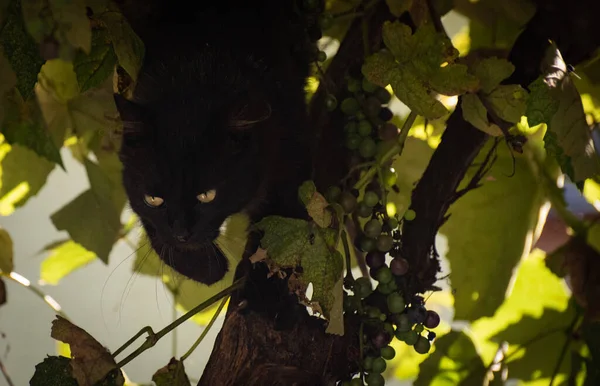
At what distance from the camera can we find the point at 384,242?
60 cm

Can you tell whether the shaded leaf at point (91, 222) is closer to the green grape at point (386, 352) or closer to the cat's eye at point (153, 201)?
the cat's eye at point (153, 201)

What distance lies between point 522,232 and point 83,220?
1.81ft

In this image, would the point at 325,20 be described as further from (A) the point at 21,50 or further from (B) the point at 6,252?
(B) the point at 6,252

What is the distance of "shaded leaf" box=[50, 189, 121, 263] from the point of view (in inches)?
29.1

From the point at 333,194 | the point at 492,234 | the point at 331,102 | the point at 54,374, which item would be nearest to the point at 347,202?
the point at 333,194

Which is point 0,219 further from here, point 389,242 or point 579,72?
point 579,72

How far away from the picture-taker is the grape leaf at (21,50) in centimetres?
52

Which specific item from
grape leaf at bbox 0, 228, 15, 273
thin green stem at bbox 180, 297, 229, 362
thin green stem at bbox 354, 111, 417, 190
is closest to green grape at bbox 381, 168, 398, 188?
thin green stem at bbox 354, 111, 417, 190

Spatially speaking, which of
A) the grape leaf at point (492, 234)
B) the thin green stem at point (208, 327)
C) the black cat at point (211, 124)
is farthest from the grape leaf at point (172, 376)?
the grape leaf at point (492, 234)

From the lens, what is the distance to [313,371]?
0.60m

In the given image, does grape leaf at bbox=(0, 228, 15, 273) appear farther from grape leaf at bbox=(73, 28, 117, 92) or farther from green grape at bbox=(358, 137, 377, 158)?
green grape at bbox=(358, 137, 377, 158)

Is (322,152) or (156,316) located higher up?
(322,152)

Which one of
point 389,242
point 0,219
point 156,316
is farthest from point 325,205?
point 0,219

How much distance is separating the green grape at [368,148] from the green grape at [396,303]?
0.49 ft
